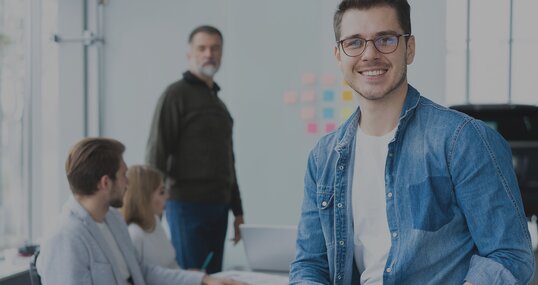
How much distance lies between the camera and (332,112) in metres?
4.22

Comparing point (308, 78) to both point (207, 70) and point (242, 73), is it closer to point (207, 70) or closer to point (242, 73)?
point (242, 73)

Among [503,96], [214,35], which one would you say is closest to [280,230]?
[214,35]

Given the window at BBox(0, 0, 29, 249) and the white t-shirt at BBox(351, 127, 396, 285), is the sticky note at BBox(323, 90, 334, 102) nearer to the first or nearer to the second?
the window at BBox(0, 0, 29, 249)

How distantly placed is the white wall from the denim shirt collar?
246 centimetres

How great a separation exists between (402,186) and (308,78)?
2.69m

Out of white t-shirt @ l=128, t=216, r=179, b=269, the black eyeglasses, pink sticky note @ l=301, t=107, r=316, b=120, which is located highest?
the black eyeglasses

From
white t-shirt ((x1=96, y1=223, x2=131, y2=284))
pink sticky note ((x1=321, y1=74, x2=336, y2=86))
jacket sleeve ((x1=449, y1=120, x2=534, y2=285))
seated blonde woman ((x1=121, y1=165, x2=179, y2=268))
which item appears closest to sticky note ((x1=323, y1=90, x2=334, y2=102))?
pink sticky note ((x1=321, y1=74, x2=336, y2=86))

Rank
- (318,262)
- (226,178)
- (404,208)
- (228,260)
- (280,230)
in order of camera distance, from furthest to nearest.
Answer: (228,260), (226,178), (280,230), (318,262), (404,208)

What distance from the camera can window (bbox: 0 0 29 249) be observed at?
4.09m

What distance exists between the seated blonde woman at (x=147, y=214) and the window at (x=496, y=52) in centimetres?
467

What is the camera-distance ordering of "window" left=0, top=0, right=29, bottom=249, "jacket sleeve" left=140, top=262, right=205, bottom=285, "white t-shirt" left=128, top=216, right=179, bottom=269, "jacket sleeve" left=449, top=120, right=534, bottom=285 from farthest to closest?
1. "window" left=0, top=0, right=29, bottom=249
2. "white t-shirt" left=128, top=216, right=179, bottom=269
3. "jacket sleeve" left=140, top=262, right=205, bottom=285
4. "jacket sleeve" left=449, top=120, right=534, bottom=285

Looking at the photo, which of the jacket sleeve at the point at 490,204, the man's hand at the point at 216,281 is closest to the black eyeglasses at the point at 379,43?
the jacket sleeve at the point at 490,204

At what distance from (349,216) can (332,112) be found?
2.54 meters

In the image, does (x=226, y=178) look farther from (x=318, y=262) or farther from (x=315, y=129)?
(x=318, y=262)
